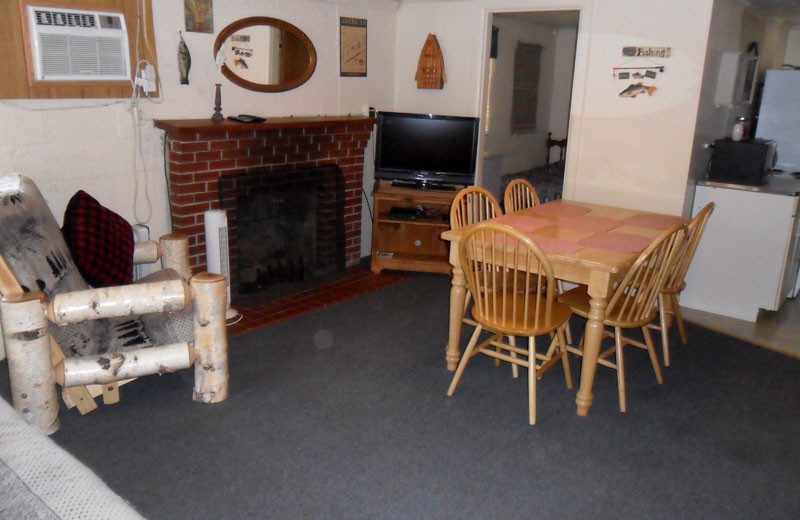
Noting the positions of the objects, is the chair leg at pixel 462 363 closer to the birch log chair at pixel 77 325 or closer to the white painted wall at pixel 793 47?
the birch log chair at pixel 77 325

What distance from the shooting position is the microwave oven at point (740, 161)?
3848 millimetres

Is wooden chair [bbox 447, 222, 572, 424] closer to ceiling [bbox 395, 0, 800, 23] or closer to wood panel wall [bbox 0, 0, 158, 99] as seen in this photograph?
wood panel wall [bbox 0, 0, 158, 99]

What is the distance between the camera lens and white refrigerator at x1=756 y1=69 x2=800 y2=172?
16.0 feet

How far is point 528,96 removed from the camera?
636 cm

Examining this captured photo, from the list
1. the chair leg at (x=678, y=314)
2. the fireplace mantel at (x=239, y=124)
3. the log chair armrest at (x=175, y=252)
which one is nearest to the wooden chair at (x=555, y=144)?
the fireplace mantel at (x=239, y=124)

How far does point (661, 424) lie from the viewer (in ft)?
8.64

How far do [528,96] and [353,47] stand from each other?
97.7 inches

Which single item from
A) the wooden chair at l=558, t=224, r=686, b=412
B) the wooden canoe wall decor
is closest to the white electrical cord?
the wooden canoe wall decor

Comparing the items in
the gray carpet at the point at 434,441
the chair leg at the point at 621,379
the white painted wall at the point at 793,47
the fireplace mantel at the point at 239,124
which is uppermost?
the white painted wall at the point at 793,47

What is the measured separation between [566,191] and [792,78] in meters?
2.22

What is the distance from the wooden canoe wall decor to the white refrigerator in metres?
2.65

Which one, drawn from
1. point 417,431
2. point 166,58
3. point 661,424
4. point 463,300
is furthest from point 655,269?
point 166,58

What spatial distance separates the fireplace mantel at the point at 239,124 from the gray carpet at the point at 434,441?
1177 mm

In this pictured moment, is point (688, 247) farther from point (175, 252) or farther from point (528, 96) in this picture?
point (528, 96)
